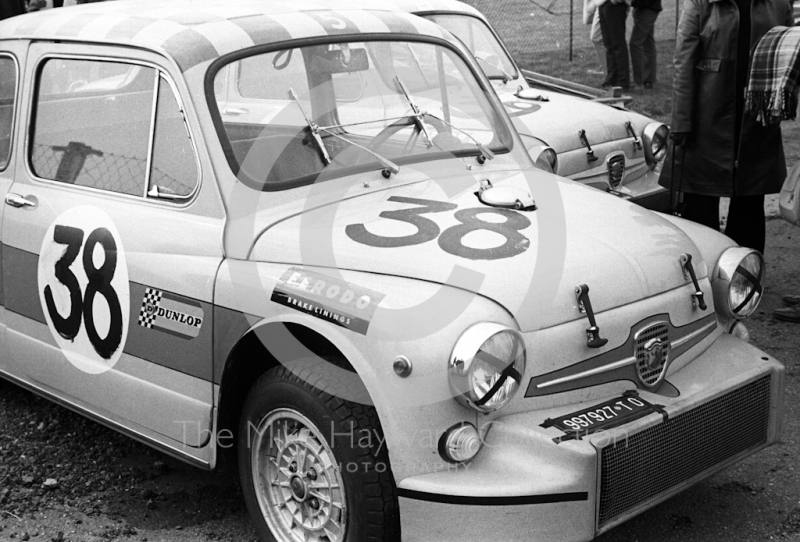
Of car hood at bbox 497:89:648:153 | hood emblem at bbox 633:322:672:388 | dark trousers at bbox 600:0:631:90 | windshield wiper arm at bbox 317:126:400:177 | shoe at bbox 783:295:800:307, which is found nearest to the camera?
hood emblem at bbox 633:322:672:388

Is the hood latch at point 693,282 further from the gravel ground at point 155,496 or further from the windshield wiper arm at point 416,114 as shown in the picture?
the windshield wiper arm at point 416,114

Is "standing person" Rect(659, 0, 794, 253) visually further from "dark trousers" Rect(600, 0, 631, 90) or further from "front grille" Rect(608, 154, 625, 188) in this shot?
"dark trousers" Rect(600, 0, 631, 90)

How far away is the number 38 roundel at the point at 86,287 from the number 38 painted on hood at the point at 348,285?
0.04ft

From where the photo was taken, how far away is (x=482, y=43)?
7.61 metres

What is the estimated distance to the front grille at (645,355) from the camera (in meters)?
3.24

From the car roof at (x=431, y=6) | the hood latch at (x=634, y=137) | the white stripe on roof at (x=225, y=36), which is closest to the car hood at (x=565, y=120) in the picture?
the hood latch at (x=634, y=137)

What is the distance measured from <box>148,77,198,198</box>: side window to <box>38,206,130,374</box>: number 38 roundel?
10.3 inches

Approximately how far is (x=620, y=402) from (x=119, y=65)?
87.6 inches

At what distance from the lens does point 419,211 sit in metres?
3.54

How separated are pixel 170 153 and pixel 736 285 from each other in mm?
2123

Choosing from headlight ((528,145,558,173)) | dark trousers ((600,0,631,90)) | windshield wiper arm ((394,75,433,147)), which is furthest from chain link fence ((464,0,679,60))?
windshield wiper arm ((394,75,433,147))

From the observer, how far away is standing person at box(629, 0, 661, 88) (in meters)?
12.6

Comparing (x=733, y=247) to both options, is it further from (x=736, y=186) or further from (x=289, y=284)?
(x=736, y=186)

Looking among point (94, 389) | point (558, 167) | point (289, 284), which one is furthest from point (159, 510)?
point (558, 167)
